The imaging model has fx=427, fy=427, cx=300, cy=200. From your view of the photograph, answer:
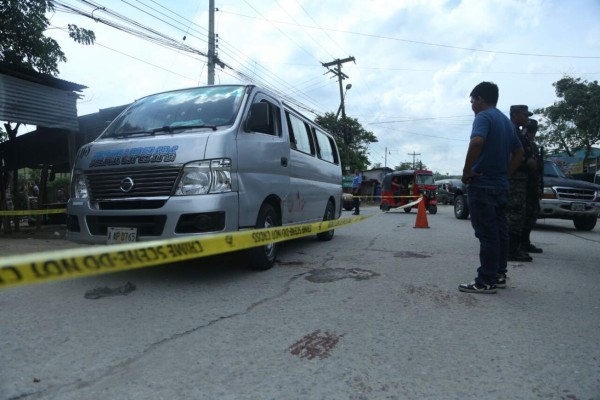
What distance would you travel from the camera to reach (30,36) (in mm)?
9445

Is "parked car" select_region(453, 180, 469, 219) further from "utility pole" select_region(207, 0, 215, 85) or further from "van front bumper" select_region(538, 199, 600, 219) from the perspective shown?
"utility pole" select_region(207, 0, 215, 85)

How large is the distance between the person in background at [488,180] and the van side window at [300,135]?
2.55m

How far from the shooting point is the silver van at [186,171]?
405 centimetres

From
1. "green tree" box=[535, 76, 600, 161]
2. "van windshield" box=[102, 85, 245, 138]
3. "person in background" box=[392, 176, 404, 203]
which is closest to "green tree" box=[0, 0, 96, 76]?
"van windshield" box=[102, 85, 245, 138]

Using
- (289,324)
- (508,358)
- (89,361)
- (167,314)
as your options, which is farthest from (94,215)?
(508,358)

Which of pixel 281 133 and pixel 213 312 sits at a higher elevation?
pixel 281 133

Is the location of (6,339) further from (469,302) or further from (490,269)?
(490,269)

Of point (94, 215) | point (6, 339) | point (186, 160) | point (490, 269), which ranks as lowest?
point (6, 339)

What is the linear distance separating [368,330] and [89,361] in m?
1.82

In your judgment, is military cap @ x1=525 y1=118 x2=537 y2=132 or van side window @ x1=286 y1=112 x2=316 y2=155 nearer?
military cap @ x1=525 y1=118 x2=537 y2=132

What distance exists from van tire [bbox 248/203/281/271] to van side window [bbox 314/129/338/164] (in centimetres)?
254

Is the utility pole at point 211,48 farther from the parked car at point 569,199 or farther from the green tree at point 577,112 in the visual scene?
the green tree at point 577,112

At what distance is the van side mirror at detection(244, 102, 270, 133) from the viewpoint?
469 centimetres

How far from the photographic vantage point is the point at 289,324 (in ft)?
10.4
